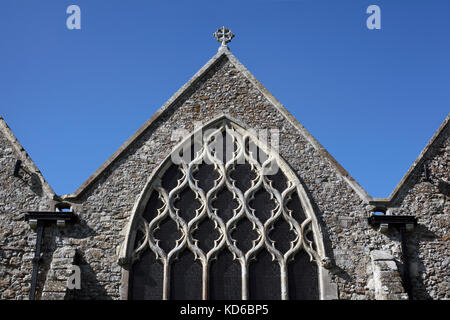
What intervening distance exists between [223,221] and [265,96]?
138 inches

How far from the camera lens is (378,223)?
579 inches

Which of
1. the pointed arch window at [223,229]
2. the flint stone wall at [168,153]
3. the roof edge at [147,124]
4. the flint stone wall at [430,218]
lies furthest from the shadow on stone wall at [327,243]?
the roof edge at [147,124]

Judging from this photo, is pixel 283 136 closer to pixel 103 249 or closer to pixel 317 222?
pixel 317 222

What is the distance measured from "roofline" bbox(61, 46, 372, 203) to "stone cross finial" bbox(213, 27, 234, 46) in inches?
11.1

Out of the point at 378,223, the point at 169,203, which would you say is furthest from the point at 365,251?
the point at 169,203

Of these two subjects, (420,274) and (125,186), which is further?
(125,186)

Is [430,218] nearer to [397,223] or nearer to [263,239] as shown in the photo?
[397,223]

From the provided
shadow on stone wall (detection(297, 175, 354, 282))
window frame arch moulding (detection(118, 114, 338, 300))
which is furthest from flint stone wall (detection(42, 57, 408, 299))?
window frame arch moulding (detection(118, 114, 338, 300))

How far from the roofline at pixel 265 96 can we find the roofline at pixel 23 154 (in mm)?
426

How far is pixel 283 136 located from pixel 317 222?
7.76 feet

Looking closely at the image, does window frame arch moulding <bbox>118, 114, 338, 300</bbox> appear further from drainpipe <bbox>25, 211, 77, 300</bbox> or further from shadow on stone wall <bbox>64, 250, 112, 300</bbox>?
drainpipe <bbox>25, 211, 77, 300</bbox>

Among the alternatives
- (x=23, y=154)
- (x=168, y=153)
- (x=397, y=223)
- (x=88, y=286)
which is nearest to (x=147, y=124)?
(x=168, y=153)

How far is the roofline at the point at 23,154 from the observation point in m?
15.2
